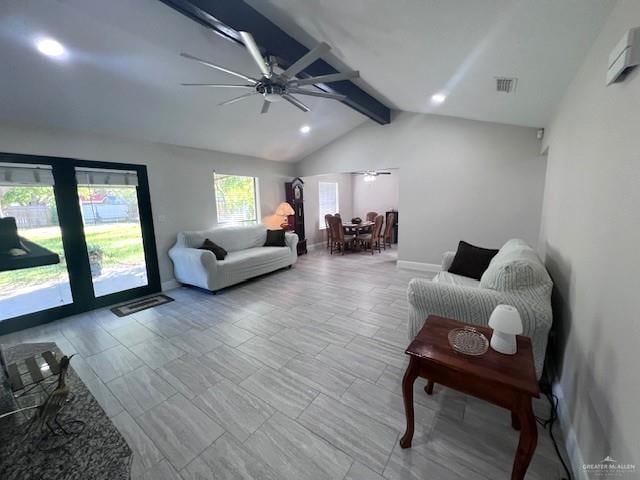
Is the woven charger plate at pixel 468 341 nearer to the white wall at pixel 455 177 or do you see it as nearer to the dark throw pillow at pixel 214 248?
the white wall at pixel 455 177

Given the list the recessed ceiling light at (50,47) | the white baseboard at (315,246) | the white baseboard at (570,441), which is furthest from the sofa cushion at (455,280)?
the white baseboard at (315,246)

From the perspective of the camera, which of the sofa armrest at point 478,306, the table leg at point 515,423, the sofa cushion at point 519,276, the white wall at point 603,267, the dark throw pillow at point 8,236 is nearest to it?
the dark throw pillow at point 8,236

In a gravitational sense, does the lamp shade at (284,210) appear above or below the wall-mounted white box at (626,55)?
below

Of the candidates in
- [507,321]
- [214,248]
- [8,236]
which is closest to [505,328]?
[507,321]

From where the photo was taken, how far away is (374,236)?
6711mm

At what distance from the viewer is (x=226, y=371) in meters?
2.25

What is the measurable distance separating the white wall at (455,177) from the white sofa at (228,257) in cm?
256

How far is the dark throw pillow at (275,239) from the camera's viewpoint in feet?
18.1

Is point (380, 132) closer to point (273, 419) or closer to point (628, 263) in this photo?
point (628, 263)

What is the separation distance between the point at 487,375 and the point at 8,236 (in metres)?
2.00

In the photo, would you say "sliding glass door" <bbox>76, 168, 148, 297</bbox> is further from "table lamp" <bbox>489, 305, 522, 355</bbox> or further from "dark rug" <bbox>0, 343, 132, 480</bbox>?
"table lamp" <bbox>489, 305, 522, 355</bbox>

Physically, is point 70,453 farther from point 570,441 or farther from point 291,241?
point 291,241

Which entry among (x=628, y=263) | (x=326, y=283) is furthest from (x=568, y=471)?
(x=326, y=283)

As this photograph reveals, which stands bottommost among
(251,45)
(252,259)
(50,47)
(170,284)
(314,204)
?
(170,284)
